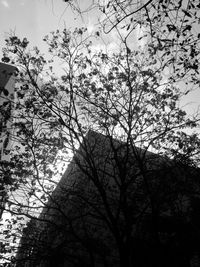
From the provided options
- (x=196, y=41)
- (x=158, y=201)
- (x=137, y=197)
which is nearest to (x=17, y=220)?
(x=137, y=197)

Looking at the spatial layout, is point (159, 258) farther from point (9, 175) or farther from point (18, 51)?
point (18, 51)

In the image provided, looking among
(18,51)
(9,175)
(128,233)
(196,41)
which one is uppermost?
(18,51)

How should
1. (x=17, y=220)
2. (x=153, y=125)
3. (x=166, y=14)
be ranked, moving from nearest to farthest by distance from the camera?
(x=166, y=14) < (x=153, y=125) < (x=17, y=220)

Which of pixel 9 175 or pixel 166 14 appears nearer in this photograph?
pixel 166 14

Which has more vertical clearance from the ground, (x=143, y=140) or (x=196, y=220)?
(x=143, y=140)

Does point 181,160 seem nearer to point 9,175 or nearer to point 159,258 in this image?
point 159,258

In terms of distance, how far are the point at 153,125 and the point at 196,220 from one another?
4095 millimetres

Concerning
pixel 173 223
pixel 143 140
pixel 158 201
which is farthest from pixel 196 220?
pixel 143 140

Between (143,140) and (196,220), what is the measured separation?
388 centimetres

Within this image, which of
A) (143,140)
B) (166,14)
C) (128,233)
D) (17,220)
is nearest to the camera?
(166,14)

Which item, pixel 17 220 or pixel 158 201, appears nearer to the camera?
pixel 158 201

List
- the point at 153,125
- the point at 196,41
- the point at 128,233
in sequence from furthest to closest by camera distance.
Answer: the point at 153,125, the point at 128,233, the point at 196,41

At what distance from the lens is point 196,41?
16.1ft

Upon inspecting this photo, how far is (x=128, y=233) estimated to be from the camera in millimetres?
6816
